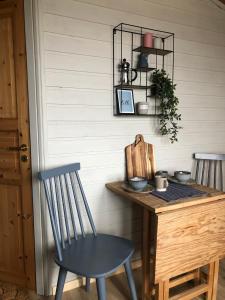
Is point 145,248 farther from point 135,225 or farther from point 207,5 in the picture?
point 207,5

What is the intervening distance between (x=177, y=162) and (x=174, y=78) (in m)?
0.75

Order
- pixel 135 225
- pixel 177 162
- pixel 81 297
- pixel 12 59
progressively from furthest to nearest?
pixel 177 162 → pixel 135 225 → pixel 81 297 → pixel 12 59

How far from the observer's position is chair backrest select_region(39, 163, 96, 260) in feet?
5.13

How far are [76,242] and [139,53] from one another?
4.90ft

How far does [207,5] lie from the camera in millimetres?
2301

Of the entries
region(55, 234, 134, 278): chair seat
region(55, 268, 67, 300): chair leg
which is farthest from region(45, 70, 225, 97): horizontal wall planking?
region(55, 268, 67, 300): chair leg

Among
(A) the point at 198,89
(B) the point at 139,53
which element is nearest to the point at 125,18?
(B) the point at 139,53

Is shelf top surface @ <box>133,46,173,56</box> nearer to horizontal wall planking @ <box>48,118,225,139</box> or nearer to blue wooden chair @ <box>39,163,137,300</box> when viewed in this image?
horizontal wall planking @ <box>48,118,225,139</box>

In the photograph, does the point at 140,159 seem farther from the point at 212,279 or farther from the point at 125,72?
the point at 212,279

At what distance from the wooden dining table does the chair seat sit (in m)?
0.20

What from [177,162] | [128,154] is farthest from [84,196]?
[177,162]

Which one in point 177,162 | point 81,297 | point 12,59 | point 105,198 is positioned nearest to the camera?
point 12,59

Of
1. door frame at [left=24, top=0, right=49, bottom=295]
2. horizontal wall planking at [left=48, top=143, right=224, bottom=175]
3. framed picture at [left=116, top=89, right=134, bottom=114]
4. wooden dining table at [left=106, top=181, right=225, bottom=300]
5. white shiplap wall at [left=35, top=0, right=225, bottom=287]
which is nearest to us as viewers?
wooden dining table at [left=106, top=181, right=225, bottom=300]

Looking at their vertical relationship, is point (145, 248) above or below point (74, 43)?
below
